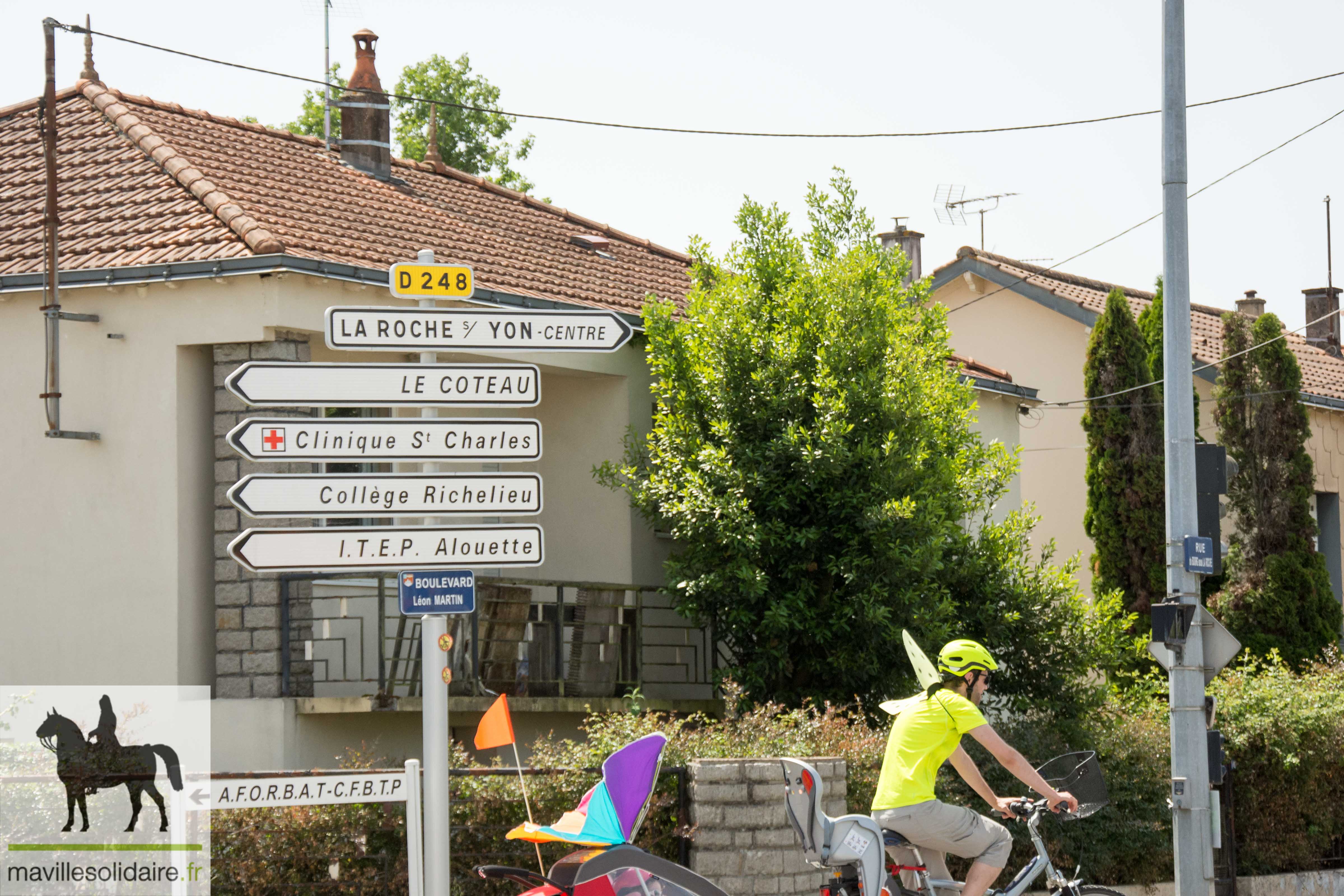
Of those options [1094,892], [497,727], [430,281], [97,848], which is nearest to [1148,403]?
[1094,892]

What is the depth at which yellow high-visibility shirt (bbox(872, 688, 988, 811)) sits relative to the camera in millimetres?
7312

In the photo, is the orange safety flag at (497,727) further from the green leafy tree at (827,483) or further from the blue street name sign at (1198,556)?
the blue street name sign at (1198,556)

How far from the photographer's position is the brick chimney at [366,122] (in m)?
17.5

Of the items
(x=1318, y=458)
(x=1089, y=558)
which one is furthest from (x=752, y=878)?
(x=1318, y=458)

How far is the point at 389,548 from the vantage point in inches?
255

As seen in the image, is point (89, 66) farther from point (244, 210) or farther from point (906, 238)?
point (906, 238)

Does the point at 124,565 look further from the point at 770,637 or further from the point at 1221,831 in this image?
the point at 1221,831

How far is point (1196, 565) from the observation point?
11.0m

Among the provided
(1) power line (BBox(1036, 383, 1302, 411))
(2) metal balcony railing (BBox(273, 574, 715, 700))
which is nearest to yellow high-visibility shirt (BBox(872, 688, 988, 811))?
(2) metal balcony railing (BBox(273, 574, 715, 700))

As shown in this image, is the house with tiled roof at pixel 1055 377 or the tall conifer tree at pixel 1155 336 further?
the house with tiled roof at pixel 1055 377

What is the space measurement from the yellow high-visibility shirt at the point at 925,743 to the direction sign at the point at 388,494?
85.7 inches

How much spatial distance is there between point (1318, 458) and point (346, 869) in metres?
21.6

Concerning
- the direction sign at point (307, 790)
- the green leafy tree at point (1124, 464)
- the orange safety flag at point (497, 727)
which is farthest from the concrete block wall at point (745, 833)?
the green leafy tree at point (1124, 464)

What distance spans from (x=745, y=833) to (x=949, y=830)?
1.81 meters
